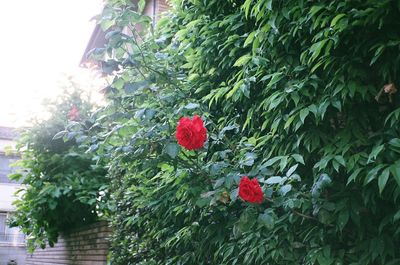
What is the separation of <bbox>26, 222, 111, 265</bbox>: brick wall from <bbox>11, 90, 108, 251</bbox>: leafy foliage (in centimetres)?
25

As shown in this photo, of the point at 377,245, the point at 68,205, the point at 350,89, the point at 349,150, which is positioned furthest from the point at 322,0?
the point at 68,205

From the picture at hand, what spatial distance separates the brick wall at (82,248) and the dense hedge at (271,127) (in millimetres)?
2182

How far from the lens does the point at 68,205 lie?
7195mm

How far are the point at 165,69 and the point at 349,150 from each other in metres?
1.68

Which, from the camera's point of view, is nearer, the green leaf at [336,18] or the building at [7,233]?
the green leaf at [336,18]

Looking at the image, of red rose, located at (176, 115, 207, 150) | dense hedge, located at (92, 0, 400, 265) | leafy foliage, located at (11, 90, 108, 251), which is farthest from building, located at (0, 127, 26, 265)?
red rose, located at (176, 115, 207, 150)

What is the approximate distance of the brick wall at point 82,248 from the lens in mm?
6207

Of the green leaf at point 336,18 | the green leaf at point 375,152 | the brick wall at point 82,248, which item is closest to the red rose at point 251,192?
the green leaf at point 375,152

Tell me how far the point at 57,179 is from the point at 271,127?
493cm

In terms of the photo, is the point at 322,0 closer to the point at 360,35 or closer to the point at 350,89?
the point at 360,35

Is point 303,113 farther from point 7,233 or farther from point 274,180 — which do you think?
point 7,233

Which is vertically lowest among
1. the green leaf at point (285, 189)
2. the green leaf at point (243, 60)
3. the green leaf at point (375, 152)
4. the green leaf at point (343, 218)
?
the green leaf at point (343, 218)

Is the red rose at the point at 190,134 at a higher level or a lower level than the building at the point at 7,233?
lower

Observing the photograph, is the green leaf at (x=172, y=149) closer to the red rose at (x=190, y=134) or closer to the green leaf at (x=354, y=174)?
the red rose at (x=190, y=134)
